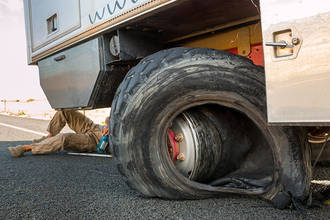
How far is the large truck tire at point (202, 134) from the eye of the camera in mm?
1587

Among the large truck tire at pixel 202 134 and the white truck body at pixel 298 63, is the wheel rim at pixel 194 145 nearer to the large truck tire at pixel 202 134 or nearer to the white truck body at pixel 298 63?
the large truck tire at pixel 202 134

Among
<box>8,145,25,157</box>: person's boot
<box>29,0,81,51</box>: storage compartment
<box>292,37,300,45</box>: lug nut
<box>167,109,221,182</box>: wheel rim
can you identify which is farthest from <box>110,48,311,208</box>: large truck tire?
<box>8,145,25,157</box>: person's boot

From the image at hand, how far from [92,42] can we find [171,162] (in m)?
1.28

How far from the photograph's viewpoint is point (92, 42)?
2484mm

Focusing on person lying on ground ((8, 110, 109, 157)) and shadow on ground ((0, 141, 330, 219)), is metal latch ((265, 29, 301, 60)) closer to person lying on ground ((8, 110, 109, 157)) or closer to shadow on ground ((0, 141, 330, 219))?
shadow on ground ((0, 141, 330, 219))

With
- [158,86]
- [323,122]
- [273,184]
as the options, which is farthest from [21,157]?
[323,122]

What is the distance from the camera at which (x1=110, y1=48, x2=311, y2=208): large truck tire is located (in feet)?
5.21

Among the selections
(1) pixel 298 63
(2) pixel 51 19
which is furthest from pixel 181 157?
(2) pixel 51 19

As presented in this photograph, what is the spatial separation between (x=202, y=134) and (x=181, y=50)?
53 centimetres

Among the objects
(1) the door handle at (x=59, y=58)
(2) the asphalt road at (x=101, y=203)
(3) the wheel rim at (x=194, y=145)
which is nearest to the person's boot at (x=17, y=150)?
(2) the asphalt road at (x=101, y=203)

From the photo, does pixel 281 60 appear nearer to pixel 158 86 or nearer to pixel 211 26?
pixel 158 86

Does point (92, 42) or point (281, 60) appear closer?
point (281, 60)

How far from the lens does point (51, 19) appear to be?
307 centimetres

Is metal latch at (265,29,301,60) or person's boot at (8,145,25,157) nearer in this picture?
metal latch at (265,29,301,60)
